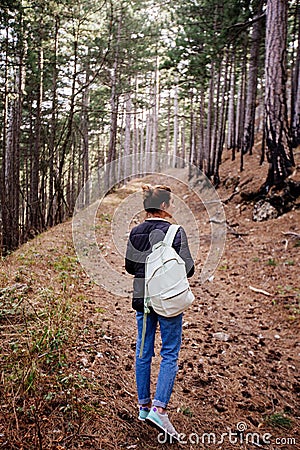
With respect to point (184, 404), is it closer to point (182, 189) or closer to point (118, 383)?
point (118, 383)

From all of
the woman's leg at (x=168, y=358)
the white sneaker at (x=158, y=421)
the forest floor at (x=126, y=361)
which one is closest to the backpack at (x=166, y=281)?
the woman's leg at (x=168, y=358)

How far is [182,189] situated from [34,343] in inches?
648

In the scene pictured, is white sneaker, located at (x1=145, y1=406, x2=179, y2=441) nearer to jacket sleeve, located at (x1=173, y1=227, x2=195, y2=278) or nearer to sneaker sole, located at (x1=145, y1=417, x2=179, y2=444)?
sneaker sole, located at (x1=145, y1=417, x2=179, y2=444)

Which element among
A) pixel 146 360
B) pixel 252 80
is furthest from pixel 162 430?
pixel 252 80

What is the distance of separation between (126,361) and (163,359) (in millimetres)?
Answer: 1365

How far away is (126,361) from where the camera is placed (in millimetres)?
4480

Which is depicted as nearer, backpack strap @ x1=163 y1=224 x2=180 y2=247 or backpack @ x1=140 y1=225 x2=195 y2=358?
backpack @ x1=140 y1=225 x2=195 y2=358

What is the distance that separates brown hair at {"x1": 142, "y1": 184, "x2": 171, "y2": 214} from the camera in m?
3.41

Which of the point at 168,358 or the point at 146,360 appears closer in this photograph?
the point at 168,358

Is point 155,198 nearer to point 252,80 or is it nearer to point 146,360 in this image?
point 146,360

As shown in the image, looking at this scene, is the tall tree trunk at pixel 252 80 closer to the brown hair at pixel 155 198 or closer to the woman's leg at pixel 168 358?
the brown hair at pixel 155 198

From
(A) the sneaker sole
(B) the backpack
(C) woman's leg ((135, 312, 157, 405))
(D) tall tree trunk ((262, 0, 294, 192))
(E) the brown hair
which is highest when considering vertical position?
(D) tall tree trunk ((262, 0, 294, 192))

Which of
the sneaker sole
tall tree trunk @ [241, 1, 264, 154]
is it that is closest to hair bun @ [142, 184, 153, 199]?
the sneaker sole

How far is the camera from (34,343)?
3.81 m
